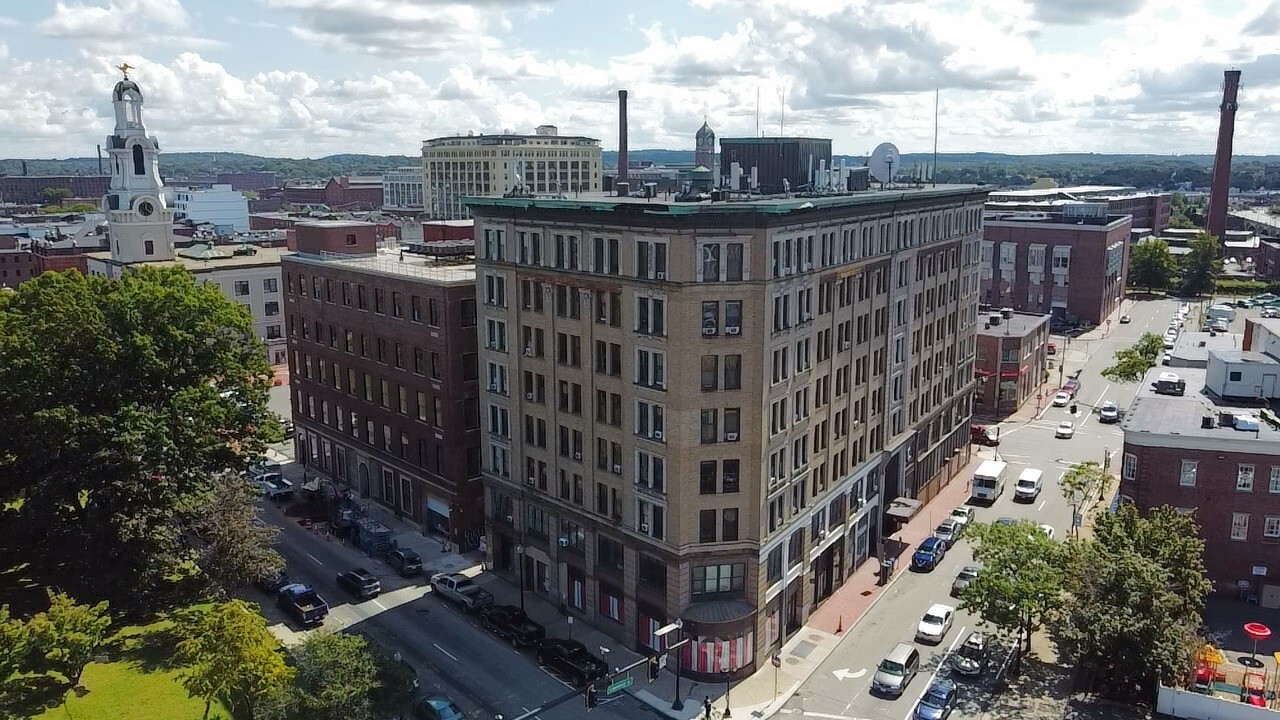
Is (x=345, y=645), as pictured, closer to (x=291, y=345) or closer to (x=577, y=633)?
(x=577, y=633)

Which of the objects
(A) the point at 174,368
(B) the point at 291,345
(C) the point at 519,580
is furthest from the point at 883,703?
(B) the point at 291,345

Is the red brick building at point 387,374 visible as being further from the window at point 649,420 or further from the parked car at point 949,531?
the parked car at point 949,531

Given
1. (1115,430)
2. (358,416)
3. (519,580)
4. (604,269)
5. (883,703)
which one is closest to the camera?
(883,703)

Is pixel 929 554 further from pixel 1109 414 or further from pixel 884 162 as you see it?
pixel 1109 414

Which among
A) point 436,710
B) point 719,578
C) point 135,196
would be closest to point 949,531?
point 719,578

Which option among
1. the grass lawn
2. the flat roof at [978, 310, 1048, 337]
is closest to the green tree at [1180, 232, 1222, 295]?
the flat roof at [978, 310, 1048, 337]

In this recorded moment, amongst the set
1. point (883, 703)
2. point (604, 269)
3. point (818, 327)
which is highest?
point (604, 269)

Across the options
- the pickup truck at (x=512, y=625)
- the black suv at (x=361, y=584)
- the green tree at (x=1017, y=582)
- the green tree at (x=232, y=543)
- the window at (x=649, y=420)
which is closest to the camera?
the green tree at (x=1017, y=582)

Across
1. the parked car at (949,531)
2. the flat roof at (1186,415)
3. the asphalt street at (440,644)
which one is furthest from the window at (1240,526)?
the asphalt street at (440,644)

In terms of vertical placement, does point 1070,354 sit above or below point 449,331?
below
